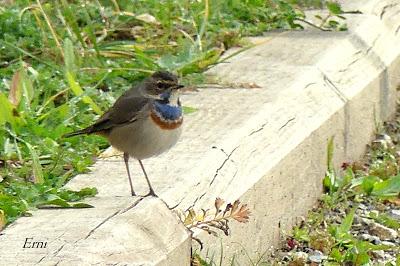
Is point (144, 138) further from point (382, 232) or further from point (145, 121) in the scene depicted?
point (382, 232)

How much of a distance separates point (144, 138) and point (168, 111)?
0.16 m

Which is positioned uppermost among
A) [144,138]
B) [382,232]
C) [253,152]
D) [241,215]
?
[144,138]

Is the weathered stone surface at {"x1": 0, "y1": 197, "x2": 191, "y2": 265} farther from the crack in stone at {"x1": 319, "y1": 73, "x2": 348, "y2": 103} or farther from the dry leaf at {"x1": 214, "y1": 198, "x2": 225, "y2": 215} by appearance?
the crack in stone at {"x1": 319, "y1": 73, "x2": 348, "y2": 103}

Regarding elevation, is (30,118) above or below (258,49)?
above

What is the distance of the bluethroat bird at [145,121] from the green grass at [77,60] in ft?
0.70

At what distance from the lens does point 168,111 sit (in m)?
5.07

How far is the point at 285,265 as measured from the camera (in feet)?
18.0

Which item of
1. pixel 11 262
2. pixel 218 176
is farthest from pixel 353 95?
pixel 11 262

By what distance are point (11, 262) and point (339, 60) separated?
359cm

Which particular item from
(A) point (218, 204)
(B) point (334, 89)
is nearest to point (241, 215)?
(A) point (218, 204)

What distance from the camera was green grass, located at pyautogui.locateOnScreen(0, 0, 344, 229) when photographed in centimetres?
521

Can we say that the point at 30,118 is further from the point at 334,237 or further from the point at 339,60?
the point at 339,60

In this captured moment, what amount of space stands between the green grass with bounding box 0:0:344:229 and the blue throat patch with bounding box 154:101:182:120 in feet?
1.44

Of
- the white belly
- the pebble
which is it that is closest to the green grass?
the white belly
